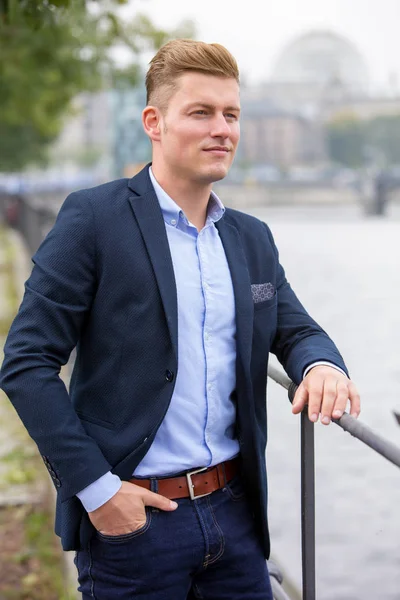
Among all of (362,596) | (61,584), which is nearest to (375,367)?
(362,596)

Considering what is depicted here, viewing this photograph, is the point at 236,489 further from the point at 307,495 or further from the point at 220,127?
the point at 220,127

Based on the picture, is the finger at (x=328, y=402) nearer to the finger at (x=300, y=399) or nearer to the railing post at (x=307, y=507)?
the finger at (x=300, y=399)

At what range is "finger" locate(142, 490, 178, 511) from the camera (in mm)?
2080

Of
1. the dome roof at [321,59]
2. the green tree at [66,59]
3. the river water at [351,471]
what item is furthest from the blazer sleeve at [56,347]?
the dome roof at [321,59]

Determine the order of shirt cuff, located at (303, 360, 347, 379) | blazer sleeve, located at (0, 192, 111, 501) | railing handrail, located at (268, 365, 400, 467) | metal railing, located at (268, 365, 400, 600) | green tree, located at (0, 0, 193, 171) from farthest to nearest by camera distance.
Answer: green tree, located at (0, 0, 193, 171) < metal railing, located at (268, 365, 400, 600) < shirt cuff, located at (303, 360, 347, 379) < blazer sleeve, located at (0, 192, 111, 501) < railing handrail, located at (268, 365, 400, 467)

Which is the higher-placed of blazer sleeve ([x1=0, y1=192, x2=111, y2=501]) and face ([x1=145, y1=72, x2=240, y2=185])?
face ([x1=145, y1=72, x2=240, y2=185])

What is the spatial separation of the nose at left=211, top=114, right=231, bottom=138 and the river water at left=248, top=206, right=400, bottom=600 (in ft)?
2.87

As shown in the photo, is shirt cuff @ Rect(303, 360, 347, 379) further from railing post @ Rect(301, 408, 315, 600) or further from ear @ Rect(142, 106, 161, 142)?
ear @ Rect(142, 106, 161, 142)

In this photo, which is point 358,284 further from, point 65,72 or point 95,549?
point 95,549

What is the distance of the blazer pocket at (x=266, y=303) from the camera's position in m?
2.27

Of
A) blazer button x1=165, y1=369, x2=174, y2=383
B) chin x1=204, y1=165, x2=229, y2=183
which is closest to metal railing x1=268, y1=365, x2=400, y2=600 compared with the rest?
blazer button x1=165, y1=369, x2=174, y2=383

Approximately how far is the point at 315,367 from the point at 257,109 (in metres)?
121

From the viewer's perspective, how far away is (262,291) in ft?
7.52

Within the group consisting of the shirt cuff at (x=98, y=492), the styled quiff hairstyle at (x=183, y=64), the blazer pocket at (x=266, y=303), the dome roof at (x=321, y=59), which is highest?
the styled quiff hairstyle at (x=183, y=64)
